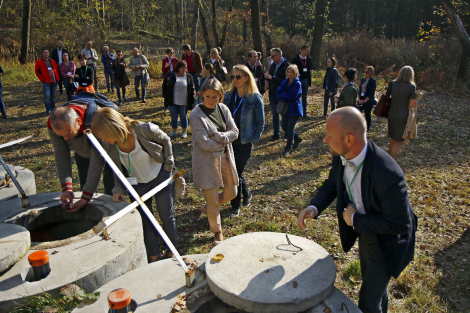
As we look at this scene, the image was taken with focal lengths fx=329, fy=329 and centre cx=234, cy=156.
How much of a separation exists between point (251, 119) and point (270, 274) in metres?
2.76

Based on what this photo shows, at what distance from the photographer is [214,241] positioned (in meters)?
4.37

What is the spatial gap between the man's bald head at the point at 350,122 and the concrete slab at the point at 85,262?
2.20m

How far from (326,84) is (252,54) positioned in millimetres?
2574

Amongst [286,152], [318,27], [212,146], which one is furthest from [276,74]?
[318,27]

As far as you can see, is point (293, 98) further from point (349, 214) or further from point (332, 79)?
point (349, 214)

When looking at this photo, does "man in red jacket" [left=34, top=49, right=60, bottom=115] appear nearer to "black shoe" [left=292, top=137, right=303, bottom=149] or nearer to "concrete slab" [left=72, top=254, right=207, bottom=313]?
"black shoe" [left=292, top=137, right=303, bottom=149]

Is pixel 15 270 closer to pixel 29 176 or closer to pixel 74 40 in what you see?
pixel 29 176

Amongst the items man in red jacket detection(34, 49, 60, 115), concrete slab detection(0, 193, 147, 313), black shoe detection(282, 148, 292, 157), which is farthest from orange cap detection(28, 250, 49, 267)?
man in red jacket detection(34, 49, 60, 115)

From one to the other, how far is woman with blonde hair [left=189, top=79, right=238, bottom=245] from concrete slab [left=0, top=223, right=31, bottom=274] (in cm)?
180

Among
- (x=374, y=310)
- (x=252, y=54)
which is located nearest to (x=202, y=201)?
(x=374, y=310)

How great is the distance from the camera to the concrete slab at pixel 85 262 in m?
2.61

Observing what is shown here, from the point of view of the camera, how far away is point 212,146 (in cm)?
382


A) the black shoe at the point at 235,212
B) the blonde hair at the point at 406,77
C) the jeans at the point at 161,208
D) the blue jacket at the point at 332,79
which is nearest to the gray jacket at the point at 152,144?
the jeans at the point at 161,208

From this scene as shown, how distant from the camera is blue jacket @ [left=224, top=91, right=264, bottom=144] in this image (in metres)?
4.89
